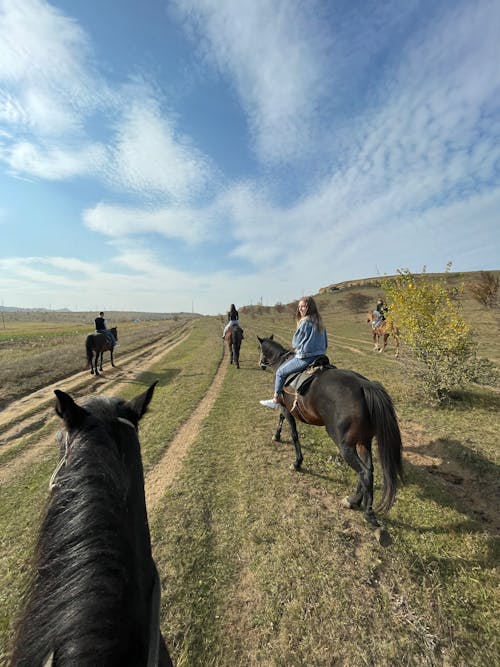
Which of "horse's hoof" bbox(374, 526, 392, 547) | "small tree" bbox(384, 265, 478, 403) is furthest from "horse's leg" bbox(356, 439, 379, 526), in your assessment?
"small tree" bbox(384, 265, 478, 403)

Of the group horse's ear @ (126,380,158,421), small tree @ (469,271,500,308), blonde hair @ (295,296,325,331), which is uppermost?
small tree @ (469,271,500,308)

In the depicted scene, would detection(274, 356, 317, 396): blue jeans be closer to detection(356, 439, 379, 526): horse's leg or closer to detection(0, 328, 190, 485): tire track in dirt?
detection(356, 439, 379, 526): horse's leg

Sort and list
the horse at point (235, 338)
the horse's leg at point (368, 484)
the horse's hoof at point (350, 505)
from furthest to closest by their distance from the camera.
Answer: the horse at point (235, 338) → the horse's hoof at point (350, 505) → the horse's leg at point (368, 484)

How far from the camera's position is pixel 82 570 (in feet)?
3.87

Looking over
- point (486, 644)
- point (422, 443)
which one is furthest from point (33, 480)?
point (422, 443)

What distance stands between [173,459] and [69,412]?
5.25 m

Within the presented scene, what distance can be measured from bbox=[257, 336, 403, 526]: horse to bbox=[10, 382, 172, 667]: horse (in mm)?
3175

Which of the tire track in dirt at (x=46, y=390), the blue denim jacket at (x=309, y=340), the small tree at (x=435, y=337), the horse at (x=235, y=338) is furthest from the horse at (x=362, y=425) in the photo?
the horse at (x=235, y=338)

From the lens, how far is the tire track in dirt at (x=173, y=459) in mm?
5039

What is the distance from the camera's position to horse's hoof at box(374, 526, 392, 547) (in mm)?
3652

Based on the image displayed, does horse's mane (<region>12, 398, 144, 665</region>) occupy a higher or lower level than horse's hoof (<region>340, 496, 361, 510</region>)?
higher

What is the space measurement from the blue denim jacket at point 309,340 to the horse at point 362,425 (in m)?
0.61

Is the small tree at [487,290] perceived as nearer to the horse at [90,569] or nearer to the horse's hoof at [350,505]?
the horse's hoof at [350,505]

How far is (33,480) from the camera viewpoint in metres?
5.51
